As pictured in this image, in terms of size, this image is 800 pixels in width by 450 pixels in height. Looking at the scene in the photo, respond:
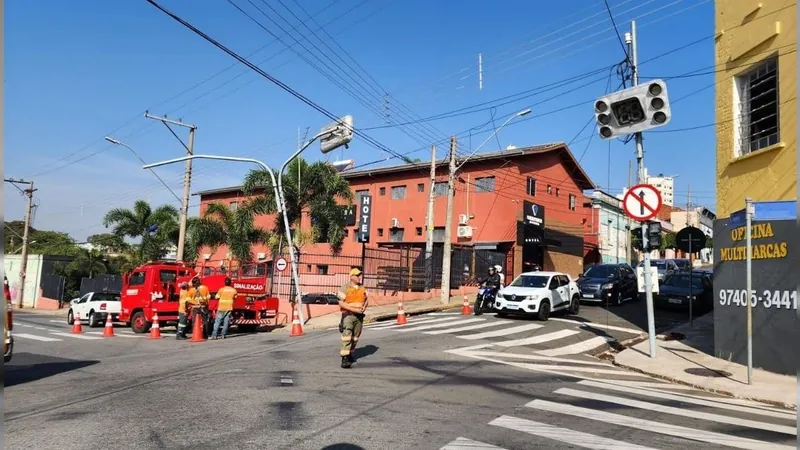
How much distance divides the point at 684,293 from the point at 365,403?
18093 mm

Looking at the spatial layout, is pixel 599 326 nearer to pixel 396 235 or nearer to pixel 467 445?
pixel 467 445

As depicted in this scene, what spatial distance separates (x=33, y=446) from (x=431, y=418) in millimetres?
4084

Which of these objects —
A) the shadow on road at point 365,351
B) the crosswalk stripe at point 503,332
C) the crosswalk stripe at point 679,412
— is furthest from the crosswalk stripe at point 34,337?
the crosswalk stripe at point 679,412

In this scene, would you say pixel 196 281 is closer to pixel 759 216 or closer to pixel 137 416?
pixel 137 416

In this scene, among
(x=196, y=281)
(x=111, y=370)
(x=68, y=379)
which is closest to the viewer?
(x=68, y=379)

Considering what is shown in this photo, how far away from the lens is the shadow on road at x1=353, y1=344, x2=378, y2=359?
1170 cm

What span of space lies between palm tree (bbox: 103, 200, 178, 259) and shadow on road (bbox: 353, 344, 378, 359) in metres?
30.5

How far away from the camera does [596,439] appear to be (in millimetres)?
5965

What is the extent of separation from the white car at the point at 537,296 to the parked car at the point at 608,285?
401 cm

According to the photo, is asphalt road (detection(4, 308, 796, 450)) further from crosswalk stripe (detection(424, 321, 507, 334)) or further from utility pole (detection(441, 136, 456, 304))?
utility pole (detection(441, 136, 456, 304))

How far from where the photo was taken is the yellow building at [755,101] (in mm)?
11078

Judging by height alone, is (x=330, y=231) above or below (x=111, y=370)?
above

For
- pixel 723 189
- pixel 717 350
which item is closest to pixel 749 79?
pixel 723 189

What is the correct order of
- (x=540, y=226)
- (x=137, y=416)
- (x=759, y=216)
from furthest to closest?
1. (x=540, y=226)
2. (x=759, y=216)
3. (x=137, y=416)
